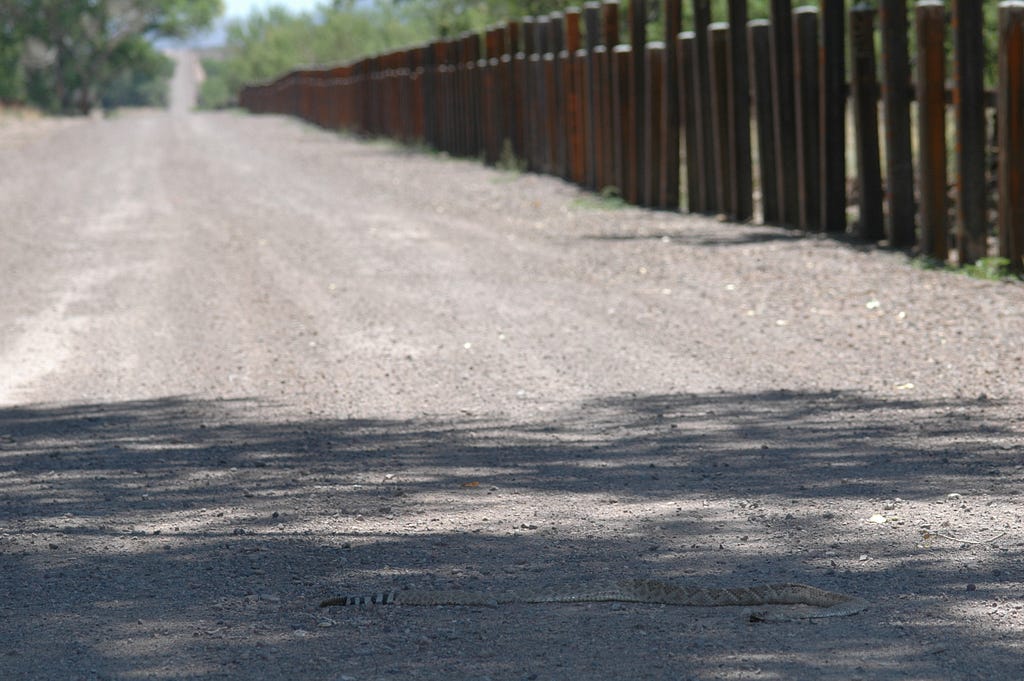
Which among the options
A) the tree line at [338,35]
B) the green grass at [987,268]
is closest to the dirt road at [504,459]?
the green grass at [987,268]

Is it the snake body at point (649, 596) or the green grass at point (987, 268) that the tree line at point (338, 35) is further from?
the snake body at point (649, 596)

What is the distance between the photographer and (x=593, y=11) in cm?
1702

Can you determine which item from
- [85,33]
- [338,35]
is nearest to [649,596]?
[338,35]

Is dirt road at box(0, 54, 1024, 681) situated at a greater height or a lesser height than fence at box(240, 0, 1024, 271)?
lesser

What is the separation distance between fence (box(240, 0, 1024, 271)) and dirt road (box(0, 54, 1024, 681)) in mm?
644

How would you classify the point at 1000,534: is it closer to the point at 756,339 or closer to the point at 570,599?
the point at 570,599

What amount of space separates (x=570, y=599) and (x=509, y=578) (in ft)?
0.83

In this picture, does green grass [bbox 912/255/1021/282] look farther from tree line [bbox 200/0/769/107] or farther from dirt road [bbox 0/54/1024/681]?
tree line [bbox 200/0/769/107]

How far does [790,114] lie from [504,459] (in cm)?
758

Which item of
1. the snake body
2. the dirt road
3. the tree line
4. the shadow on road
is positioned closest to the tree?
the tree line

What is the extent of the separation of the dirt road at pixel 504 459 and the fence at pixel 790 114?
0.64 m

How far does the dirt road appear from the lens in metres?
3.66

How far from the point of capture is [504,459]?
552 cm

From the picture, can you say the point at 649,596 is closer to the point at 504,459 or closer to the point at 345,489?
the point at 345,489
